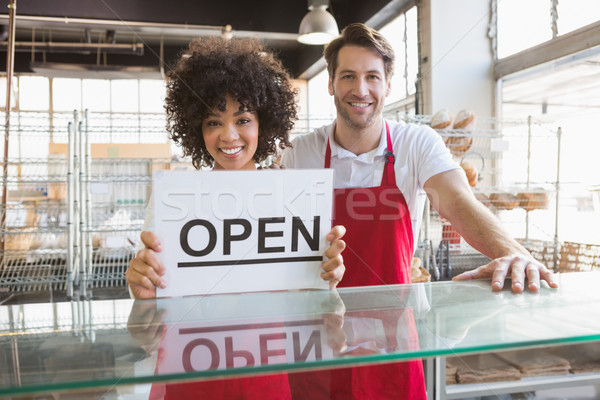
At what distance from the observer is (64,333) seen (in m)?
0.59

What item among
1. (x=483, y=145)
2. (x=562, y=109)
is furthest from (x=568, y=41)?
(x=483, y=145)

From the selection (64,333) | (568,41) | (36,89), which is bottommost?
(64,333)

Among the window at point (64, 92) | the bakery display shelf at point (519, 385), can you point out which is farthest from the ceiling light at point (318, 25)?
the window at point (64, 92)

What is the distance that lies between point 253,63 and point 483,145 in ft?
10.1

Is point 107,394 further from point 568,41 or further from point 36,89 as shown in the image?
point 36,89

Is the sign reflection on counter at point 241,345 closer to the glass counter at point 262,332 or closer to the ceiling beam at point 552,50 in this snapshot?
the glass counter at point 262,332

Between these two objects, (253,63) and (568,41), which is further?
(568,41)

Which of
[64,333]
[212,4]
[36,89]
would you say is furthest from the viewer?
[36,89]

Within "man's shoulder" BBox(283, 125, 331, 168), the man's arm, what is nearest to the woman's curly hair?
"man's shoulder" BBox(283, 125, 331, 168)

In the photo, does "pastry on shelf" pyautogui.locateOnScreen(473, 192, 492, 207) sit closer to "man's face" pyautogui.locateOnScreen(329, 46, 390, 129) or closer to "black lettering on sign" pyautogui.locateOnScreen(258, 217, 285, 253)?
"man's face" pyautogui.locateOnScreen(329, 46, 390, 129)

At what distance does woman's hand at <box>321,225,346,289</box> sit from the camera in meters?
0.82

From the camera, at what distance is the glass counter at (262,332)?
0.49 meters

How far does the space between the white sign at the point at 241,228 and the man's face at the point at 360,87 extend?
0.73 m

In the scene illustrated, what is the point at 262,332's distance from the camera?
0.57 metres
